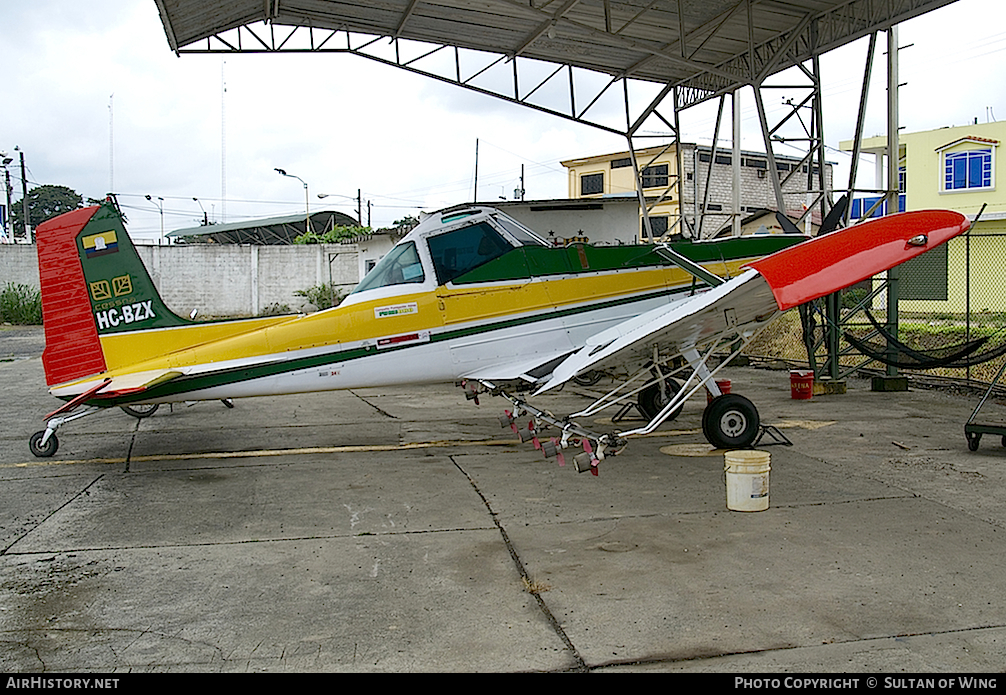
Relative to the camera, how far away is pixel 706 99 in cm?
1627

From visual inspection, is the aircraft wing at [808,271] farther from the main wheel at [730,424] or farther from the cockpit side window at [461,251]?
the cockpit side window at [461,251]

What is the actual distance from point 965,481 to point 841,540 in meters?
2.33

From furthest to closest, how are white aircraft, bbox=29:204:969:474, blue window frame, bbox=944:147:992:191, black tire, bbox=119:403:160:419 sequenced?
blue window frame, bbox=944:147:992:191
black tire, bbox=119:403:160:419
white aircraft, bbox=29:204:969:474

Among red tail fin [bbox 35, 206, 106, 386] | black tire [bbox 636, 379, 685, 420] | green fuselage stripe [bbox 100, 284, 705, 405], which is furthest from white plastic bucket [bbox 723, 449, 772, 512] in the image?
red tail fin [bbox 35, 206, 106, 386]

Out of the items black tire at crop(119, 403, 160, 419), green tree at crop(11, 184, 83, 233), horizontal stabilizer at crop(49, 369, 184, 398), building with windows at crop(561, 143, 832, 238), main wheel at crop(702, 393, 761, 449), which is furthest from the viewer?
green tree at crop(11, 184, 83, 233)

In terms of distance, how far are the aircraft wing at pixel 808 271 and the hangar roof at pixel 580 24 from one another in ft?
21.3

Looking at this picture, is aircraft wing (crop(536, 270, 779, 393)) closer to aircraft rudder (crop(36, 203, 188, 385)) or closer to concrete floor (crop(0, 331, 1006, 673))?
concrete floor (crop(0, 331, 1006, 673))

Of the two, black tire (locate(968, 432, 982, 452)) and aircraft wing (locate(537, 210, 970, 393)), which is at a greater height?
aircraft wing (locate(537, 210, 970, 393))

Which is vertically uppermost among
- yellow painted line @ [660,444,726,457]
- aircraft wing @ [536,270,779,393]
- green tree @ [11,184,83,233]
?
green tree @ [11,184,83,233]

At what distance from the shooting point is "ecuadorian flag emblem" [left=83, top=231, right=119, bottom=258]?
28.2 ft

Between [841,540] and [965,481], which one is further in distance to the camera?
[965,481]

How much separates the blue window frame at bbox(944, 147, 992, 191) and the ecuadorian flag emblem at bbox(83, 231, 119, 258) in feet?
114

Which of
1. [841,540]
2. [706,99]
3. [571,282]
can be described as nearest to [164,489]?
[571,282]
